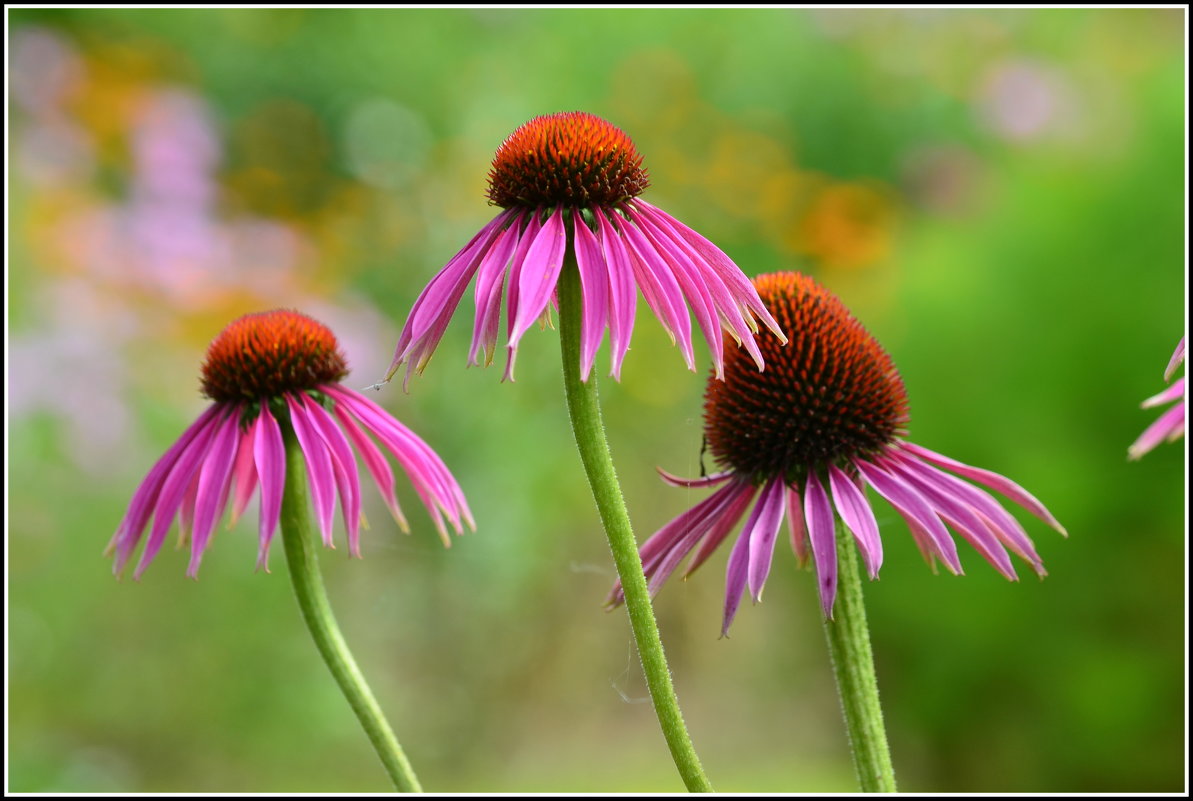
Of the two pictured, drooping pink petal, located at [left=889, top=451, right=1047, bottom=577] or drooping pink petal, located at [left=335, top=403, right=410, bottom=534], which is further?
drooping pink petal, located at [left=335, top=403, right=410, bottom=534]

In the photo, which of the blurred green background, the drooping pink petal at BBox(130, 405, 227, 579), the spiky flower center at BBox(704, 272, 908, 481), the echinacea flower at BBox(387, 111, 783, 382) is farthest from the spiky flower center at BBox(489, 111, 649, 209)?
the blurred green background

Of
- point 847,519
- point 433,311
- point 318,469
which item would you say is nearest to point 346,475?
point 318,469

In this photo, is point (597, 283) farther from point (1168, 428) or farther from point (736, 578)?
point (1168, 428)

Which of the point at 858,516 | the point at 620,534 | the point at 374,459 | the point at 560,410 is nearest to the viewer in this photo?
the point at 620,534

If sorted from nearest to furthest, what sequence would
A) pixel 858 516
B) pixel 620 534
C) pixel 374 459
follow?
1. pixel 620 534
2. pixel 858 516
3. pixel 374 459

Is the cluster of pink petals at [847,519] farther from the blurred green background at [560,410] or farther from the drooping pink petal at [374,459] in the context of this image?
the blurred green background at [560,410]

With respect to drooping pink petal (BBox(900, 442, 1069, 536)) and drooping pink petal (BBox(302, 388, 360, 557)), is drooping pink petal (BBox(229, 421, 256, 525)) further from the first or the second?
drooping pink petal (BBox(900, 442, 1069, 536))
